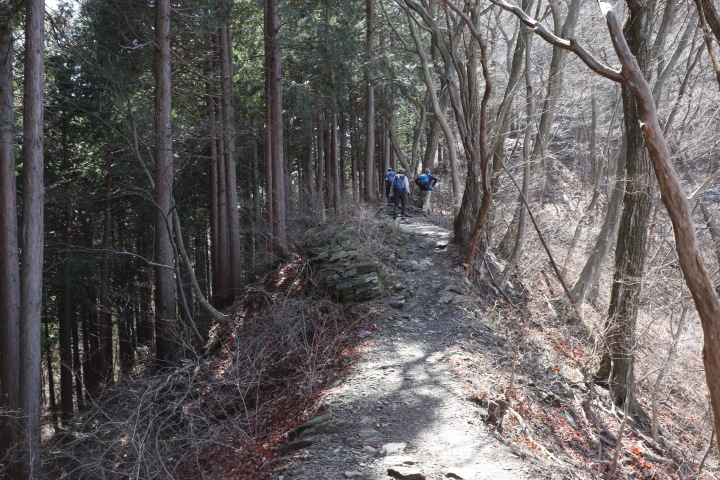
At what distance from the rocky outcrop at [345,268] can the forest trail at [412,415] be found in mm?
848

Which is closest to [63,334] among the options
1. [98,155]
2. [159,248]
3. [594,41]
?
[98,155]

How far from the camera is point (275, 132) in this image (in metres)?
15.2

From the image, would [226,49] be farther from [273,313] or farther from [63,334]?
[63,334]

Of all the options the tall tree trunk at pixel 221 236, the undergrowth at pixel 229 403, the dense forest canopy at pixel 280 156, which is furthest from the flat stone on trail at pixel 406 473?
the tall tree trunk at pixel 221 236

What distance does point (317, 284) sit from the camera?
38.2 feet

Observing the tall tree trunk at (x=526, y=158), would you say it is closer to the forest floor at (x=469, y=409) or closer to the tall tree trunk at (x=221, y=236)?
the forest floor at (x=469, y=409)

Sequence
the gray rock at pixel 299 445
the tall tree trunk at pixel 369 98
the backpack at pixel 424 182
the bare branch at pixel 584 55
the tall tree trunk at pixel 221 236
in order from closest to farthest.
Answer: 1. the bare branch at pixel 584 55
2. the gray rock at pixel 299 445
3. the tall tree trunk at pixel 221 236
4. the tall tree trunk at pixel 369 98
5. the backpack at pixel 424 182

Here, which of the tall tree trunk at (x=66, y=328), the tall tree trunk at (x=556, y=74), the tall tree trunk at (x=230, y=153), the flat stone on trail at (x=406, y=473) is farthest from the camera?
the tall tree trunk at (x=66, y=328)

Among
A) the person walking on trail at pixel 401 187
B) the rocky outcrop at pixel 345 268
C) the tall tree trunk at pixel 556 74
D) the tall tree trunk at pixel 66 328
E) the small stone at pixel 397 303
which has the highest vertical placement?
the tall tree trunk at pixel 556 74

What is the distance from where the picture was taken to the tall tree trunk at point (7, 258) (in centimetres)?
959

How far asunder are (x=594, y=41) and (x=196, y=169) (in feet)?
46.9

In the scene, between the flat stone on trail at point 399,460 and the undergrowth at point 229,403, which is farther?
the undergrowth at point 229,403

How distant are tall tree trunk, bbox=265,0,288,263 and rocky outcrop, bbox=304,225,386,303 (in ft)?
7.09

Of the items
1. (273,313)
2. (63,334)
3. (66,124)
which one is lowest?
(63,334)
